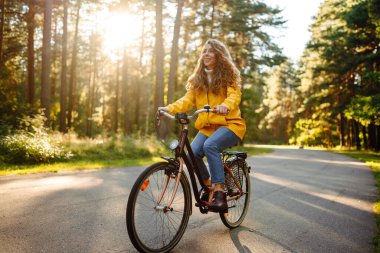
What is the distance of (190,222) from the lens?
15.6 ft

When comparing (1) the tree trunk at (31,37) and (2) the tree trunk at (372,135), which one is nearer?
(1) the tree trunk at (31,37)

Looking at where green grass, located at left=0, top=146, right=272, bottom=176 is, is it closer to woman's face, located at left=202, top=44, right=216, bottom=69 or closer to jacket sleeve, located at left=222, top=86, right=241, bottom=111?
woman's face, located at left=202, top=44, right=216, bottom=69

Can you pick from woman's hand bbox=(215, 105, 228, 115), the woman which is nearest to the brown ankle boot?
the woman

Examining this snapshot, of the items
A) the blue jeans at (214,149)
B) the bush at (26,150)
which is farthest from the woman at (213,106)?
the bush at (26,150)

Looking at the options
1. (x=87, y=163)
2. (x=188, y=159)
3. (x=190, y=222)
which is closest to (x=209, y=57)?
(x=188, y=159)

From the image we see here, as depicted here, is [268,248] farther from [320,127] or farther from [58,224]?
[320,127]

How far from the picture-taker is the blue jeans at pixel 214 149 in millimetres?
3986

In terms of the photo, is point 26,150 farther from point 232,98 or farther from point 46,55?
point 232,98

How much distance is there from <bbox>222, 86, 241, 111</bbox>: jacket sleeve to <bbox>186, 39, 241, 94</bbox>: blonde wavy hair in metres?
0.08

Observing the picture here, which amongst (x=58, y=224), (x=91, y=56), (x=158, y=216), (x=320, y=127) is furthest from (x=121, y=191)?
(x=320, y=127)

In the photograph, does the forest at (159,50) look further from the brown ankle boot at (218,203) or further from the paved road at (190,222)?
the brown ankle boot at (218,203)

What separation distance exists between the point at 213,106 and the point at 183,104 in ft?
1.27

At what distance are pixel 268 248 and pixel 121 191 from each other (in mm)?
3592

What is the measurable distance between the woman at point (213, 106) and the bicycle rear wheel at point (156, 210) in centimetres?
43
